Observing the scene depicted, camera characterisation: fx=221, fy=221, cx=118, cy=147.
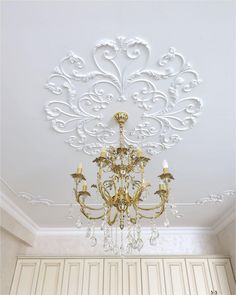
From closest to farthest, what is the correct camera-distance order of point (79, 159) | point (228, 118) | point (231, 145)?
point (228, 118) < point (231, 145) < point (79, 159)

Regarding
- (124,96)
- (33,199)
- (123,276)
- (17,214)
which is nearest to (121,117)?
(124,96)

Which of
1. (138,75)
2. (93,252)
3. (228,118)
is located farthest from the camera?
(93,252)

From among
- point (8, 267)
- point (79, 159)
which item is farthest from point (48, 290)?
point (79, 159)

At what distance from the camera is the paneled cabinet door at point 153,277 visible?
117 inches

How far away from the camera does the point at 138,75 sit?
142cm

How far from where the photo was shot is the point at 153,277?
10.1 ft

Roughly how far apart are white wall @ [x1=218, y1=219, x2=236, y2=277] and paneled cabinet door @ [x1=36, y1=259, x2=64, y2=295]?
8.04 feet

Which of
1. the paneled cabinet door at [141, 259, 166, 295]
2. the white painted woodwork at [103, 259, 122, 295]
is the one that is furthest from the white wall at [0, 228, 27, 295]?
the paneled cabinet door at [141, 259, 166, 295]

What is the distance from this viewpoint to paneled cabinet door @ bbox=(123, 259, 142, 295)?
2.98m

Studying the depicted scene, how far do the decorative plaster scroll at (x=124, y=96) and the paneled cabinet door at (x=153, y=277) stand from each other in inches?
81.6

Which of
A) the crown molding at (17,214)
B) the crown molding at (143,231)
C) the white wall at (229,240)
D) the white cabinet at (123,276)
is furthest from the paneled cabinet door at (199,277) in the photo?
the crown molding at (17,214)

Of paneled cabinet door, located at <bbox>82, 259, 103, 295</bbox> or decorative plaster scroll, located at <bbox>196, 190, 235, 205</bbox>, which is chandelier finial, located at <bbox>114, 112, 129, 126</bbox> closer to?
decorative plaster scroll, located at <bbox>196, 190, 235, 205</bbox>

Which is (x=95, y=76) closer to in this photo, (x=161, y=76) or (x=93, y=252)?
(x=161, y=76)

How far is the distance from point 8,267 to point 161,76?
10.6ft
